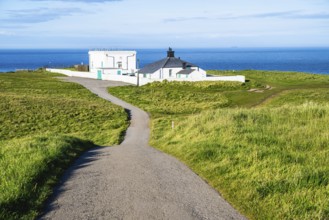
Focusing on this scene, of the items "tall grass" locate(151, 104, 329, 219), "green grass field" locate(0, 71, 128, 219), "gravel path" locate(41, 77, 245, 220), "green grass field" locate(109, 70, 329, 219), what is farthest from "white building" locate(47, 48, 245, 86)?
"gravel path" locate(41, 77, 245, 220)

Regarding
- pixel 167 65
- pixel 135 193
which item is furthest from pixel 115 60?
pixel 135 193

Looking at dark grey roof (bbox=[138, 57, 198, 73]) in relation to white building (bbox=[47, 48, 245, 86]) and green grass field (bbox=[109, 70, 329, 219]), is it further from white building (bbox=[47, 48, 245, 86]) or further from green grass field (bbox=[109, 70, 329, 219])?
green grass field (bbox=[109, 70, 329, 219])

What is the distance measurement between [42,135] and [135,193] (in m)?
12.5

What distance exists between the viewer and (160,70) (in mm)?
68000

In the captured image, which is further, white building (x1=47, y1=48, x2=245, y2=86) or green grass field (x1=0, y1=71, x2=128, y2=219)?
white building (x1=47, y1=48, x2=245, y2=86)

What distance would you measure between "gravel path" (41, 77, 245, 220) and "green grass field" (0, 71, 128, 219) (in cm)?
62

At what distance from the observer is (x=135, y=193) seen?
10273 mm

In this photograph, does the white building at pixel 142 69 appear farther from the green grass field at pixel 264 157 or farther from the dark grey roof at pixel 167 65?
the green grass field at pixel 264 157

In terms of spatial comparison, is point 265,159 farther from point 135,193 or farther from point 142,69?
point 142,69

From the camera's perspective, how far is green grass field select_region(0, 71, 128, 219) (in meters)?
9.55

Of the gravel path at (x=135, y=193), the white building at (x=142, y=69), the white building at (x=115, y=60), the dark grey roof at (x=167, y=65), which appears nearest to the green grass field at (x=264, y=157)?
the gravel path at (x=135, y=193)

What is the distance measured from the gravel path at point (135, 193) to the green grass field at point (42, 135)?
0.62 metres

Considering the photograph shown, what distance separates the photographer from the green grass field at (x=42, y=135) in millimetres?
9555

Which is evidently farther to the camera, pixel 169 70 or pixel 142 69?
pixel 142 69
